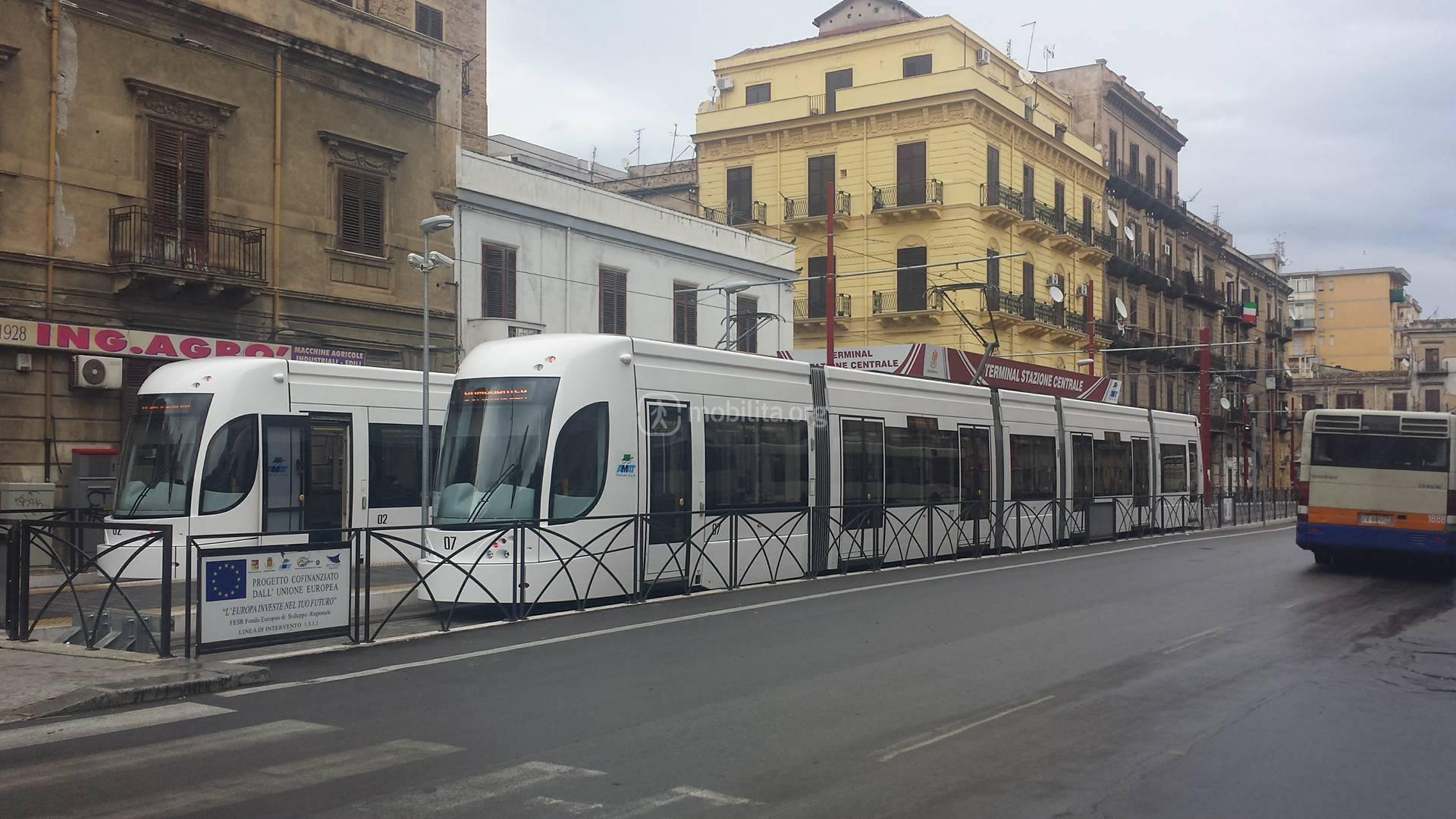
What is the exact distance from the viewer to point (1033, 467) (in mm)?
24828

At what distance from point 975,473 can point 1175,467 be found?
39.0 feet

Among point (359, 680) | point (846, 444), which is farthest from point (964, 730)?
point (846, 444)

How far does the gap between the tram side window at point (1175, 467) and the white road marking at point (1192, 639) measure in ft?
64.7

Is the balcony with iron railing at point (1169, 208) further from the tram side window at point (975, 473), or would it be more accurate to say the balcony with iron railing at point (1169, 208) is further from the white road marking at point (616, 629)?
the white road marking at point (616, 629)

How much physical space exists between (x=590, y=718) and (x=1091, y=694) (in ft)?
12.0

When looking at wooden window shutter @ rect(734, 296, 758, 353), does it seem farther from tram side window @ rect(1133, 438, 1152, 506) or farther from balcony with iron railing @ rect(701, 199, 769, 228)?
tram side window @ rect(1133, 438, 1152, 506)

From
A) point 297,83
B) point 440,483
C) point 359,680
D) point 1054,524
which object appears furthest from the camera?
point 1054,524

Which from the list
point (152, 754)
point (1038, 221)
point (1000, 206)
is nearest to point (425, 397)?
point (152, 754)

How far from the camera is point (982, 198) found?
43594 millimetres

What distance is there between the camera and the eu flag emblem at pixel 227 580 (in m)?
10.5

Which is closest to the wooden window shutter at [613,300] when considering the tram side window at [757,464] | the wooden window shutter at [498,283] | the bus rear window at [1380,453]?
the wooden window shutter at [498,283]

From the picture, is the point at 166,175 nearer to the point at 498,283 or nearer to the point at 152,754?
the point at 498,283

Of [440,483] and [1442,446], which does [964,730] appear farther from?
[1442,446]

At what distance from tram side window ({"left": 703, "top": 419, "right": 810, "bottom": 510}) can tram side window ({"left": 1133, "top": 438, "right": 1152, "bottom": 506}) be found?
14.6m
